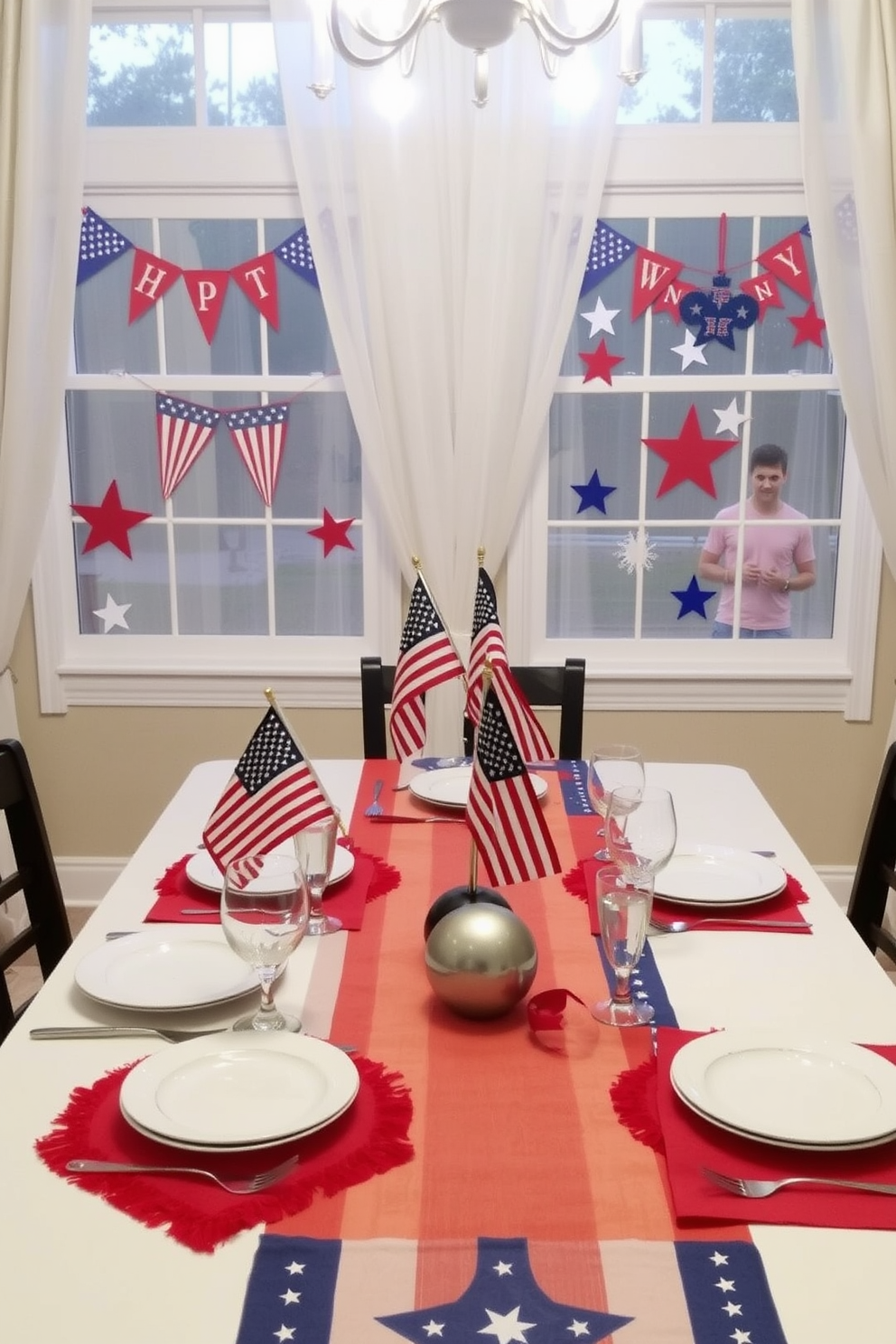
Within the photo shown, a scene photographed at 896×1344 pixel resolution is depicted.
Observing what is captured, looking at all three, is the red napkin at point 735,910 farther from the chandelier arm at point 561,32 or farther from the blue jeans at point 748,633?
the blue jeans at point 748,633

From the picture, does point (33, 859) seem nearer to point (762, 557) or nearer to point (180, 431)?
point (180, 431)

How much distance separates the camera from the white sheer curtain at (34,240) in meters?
2.79

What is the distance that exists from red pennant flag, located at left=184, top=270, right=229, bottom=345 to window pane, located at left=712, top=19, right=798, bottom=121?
4.40 feet

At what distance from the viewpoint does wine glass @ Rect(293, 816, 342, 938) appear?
4.82ft

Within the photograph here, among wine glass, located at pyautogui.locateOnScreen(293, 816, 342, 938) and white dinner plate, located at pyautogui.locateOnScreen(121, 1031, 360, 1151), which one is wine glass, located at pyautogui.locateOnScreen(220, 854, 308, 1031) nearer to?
white dinner plate, located at pyautogui.locateOnScreen(121, 1031, 360, 1151)

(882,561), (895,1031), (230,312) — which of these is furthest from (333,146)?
(895,1031)

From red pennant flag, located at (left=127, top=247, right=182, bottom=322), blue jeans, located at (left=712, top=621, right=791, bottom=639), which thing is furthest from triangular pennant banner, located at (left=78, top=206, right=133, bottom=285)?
blue jeans, located at (left=712, top=621, right=791, bottom=639)

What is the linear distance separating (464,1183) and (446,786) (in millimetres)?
1046

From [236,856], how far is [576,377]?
2.01 metres

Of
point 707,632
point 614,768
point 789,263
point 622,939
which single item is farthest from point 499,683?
point 789,263

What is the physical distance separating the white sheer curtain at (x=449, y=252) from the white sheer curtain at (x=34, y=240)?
535mm

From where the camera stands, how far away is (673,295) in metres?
3.04

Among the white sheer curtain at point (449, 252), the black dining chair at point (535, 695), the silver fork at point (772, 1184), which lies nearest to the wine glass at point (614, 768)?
the black dining chair at point (535, 695)

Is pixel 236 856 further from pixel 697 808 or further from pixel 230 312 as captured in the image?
pixel 230 312
